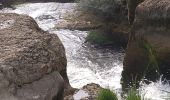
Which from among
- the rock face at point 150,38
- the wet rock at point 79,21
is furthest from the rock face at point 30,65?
the wet rock at point 79,21

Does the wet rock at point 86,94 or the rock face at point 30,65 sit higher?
the rock face at point 30,65

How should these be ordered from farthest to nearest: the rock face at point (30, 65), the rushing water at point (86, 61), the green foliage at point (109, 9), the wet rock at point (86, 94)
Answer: the green foliage at point (109, 9) → the rushing water at point (86, 61) → the wet rock at point (86, 94) → the rock face at point (30, 65)

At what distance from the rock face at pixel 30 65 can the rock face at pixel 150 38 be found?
3159mm

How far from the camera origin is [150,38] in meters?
7.69

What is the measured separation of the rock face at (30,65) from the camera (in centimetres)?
384

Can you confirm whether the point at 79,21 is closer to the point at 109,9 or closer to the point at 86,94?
the point at 109,9

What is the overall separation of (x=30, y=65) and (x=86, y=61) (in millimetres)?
6195

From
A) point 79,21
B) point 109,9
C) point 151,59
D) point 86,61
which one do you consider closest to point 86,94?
point 151,59

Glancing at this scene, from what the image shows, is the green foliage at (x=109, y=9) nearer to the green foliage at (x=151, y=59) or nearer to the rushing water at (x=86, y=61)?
the rushing water at (x=86, y=61)

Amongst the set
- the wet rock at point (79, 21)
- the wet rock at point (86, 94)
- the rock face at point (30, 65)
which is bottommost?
the wet rock at point (79, 21)

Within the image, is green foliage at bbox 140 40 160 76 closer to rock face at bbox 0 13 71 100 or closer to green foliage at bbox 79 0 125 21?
rock face at bbox 0 13 71 100

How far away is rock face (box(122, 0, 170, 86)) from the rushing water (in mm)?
450

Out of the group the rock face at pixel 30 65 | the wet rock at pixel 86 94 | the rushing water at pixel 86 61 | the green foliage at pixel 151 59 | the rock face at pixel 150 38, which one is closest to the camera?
the green foliage at pixel 151 59

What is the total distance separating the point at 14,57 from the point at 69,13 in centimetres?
1056
